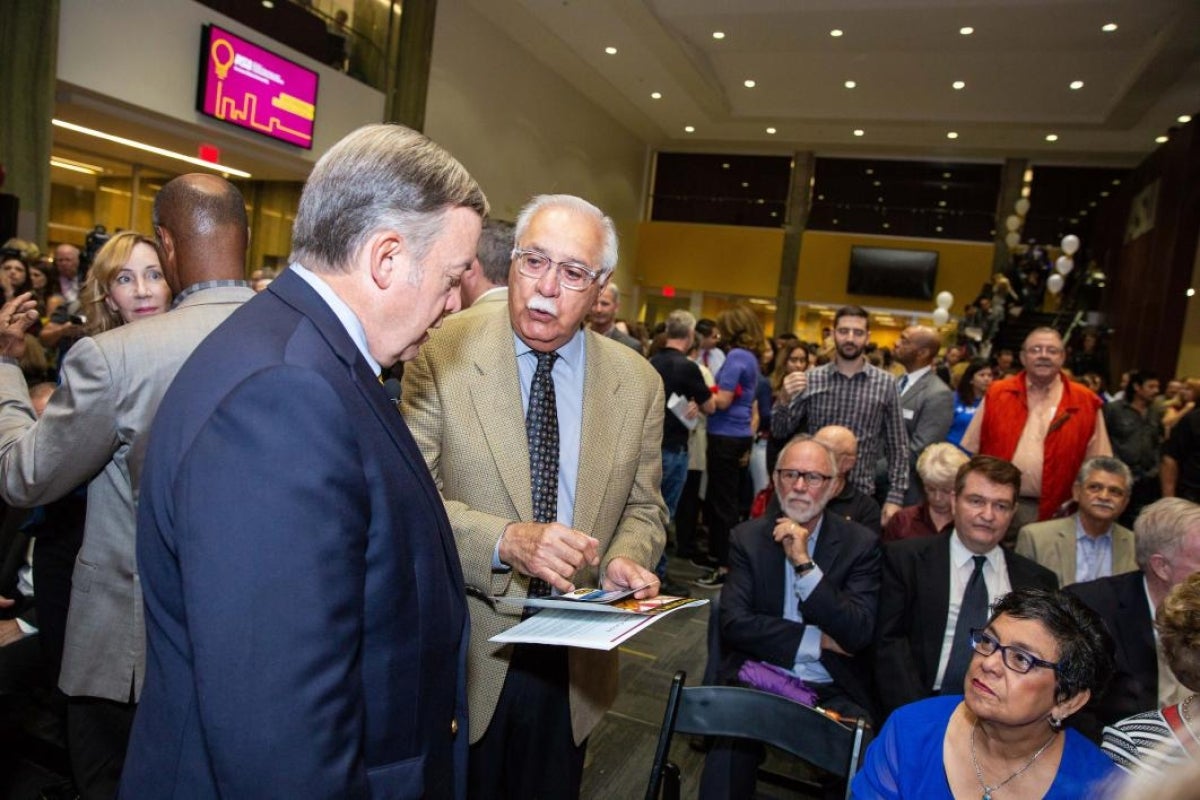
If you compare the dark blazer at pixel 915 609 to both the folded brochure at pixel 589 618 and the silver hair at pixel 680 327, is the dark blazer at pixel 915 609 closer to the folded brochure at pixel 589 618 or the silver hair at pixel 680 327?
the folded brochure at pixel 589 618

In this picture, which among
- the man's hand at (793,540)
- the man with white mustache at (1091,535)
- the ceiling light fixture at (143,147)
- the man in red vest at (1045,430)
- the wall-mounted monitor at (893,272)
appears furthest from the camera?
the wall-mounted monitor at (893,272)

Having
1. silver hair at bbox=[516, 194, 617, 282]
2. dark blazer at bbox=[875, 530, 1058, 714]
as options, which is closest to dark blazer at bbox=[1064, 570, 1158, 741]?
dark blazer at bbox=[875, 530, 1058, 714]

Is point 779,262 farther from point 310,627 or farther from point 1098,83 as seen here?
point 310,627

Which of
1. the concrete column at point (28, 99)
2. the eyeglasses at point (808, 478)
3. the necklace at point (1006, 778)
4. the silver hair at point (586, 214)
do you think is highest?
the concrete column at point (28, 99)

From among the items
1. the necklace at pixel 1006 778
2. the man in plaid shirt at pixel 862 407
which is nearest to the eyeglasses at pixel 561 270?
the necklace at pixel 1006 778

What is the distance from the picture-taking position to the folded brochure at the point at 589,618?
48.1 inches

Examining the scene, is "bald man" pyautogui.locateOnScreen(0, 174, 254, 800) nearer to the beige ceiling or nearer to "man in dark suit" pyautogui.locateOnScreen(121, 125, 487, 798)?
"man in dark suit" pyautogui.locateOnScreen(121, 125, 487, 798)

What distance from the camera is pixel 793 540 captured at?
2678 millimetres

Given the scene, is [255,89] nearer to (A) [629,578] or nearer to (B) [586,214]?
(B) [586,214]

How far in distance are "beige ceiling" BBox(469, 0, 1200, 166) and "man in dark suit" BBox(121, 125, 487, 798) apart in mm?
10288

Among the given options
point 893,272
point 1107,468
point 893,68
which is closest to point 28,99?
point 1107,468

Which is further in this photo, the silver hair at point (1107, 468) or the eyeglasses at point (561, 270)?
the silver hair at point (1107, 468)

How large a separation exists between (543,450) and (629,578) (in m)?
0.33

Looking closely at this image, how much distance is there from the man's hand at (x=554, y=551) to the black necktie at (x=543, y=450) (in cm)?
26
